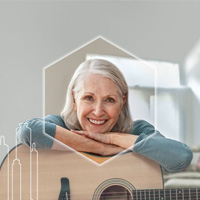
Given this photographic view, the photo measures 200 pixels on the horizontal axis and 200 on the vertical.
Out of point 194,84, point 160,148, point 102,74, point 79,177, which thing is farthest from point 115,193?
point 194,84

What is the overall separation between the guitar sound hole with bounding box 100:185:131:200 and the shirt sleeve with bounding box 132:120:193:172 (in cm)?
19

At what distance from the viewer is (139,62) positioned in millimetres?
1556

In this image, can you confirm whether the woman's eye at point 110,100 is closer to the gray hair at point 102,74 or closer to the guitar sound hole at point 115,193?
the gray hair at point 102,74

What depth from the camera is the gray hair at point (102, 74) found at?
1461mm

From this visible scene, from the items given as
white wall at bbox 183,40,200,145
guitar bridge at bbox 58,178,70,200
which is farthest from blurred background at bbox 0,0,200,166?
guitar bridge at bbox 58,178,70,200

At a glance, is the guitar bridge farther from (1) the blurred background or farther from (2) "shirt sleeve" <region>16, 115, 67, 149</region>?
(1) the blurred background

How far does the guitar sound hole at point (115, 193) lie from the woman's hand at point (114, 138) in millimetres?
192

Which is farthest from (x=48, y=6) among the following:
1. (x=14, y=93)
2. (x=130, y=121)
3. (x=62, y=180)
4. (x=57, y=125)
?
(x=62, y=180)

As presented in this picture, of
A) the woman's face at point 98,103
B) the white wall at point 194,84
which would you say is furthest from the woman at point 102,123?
the white wall at point 194,84

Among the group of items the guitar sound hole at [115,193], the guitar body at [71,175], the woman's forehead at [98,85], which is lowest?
the guitar sound hole at [115,193]

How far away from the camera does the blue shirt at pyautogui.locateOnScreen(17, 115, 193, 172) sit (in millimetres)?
1411

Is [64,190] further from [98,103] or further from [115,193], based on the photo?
[98,103]

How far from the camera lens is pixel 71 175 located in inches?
56.3

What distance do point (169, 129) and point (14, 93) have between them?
2.54ft
